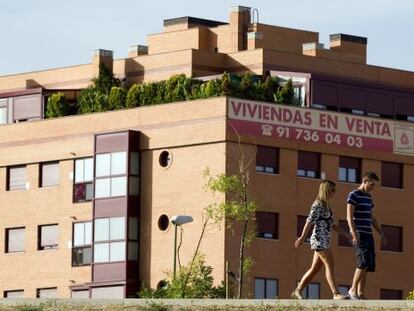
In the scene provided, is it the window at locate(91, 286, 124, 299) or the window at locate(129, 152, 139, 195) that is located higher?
the window at locate(129, 152, 139, 195)

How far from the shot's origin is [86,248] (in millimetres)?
72500

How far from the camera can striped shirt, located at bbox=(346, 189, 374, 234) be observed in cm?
3316

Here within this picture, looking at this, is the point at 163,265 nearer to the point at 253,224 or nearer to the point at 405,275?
the point at 253,224

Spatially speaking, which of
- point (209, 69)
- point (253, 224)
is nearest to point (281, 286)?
point (253, 224)

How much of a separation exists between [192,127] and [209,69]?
9.53 meters

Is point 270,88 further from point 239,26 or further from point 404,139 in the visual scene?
point 239,26

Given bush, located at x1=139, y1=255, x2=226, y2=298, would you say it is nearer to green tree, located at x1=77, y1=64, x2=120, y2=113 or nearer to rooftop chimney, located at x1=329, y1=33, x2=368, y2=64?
green tree, located at x1=77, y1=64, x2=120, y2=113

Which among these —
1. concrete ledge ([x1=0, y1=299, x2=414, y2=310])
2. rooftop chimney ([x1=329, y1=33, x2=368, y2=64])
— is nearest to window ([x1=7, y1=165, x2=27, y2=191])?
rooftop chimney ([x1=329, y1=33, x2=368, y2=64])

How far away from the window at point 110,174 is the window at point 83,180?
840 mm

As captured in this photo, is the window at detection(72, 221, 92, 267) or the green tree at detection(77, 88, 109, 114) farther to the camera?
the green tree at detection(77, 88, 109, 114)

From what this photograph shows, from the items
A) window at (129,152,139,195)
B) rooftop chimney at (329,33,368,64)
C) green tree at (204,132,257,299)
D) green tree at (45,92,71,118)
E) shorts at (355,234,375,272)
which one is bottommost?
shorts at (355,234,375,272)

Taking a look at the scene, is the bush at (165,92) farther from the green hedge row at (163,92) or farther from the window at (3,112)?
the window at (3,112)

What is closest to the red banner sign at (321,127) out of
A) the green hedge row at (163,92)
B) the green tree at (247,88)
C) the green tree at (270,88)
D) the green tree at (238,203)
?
the green tree at (238,203)

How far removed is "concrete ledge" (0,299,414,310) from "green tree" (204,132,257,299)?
82.0ft
